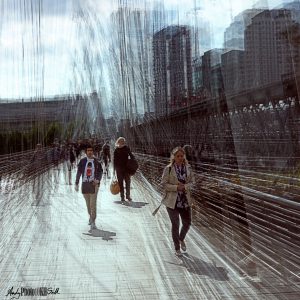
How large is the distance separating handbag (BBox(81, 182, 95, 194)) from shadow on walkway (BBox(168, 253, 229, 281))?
0.78 meters

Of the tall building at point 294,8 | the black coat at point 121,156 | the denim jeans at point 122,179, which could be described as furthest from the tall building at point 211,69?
the denim jeans at point 122,179

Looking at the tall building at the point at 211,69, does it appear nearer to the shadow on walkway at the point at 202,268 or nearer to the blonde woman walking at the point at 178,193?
the blonde woman walking at the point at 178,193

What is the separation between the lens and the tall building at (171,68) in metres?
3.68

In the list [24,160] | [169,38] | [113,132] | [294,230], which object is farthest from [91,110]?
[294,230]

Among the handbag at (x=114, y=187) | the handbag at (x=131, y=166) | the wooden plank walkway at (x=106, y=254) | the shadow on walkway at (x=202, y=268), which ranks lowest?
the shadow on walkway at (x=202, y=268)

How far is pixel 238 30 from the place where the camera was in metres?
3.68

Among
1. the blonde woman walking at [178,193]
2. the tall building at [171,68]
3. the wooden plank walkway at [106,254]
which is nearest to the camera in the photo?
the wooden plank walkway at [106,254]

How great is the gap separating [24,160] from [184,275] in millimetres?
1461

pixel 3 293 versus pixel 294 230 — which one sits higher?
pixel 294 230

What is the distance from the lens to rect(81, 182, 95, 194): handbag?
3.14 metres

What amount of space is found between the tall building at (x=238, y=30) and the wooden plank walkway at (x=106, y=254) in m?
1.32

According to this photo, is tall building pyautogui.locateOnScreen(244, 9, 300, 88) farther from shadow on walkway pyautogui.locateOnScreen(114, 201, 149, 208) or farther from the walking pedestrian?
the walking pedestrian

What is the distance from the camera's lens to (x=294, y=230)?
253 centimetres

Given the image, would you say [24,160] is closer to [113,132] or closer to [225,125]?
[113,132]
